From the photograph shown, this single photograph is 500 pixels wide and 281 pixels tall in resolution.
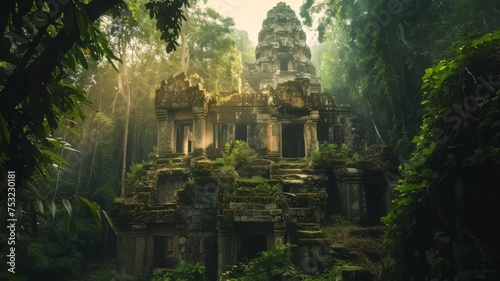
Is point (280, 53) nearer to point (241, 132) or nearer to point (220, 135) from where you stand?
point (241, 132)

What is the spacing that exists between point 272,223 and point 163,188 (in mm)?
7721

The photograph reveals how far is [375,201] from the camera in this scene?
45.0ft

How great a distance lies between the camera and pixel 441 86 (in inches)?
141

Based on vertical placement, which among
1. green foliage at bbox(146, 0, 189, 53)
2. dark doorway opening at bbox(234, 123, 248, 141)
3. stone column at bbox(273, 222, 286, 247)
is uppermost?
dark doorway opening at bbox(234, 123, 248, 141)

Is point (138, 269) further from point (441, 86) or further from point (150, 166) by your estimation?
point (441, 86)

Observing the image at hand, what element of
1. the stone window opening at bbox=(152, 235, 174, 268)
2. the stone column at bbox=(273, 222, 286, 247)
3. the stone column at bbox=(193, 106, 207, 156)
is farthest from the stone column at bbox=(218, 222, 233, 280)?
the stone column at bbox=(193, 106, 207, 156)

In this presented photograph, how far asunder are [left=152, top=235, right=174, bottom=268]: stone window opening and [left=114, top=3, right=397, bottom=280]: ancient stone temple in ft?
0.14

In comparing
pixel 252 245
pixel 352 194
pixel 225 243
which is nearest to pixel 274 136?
pixel 352 194

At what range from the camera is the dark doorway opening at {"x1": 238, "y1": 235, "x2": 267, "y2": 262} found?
1076cm

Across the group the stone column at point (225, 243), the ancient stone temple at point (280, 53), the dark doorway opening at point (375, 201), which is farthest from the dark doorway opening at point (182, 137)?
the ancient stone temple at point (280, 53)

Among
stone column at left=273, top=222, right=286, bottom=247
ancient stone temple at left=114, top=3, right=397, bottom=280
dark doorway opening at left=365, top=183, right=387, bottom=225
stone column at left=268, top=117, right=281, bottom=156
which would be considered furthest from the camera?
stone column at left=268, top=117, right=281, bottom=156

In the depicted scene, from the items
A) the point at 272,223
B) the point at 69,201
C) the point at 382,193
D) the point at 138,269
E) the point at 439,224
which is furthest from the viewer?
the point at 382,193

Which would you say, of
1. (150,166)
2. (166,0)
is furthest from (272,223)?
(150,166)

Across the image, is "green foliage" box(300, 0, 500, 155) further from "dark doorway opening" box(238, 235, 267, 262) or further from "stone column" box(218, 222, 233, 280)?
"stone column" box(218, 222, 233, 280)
